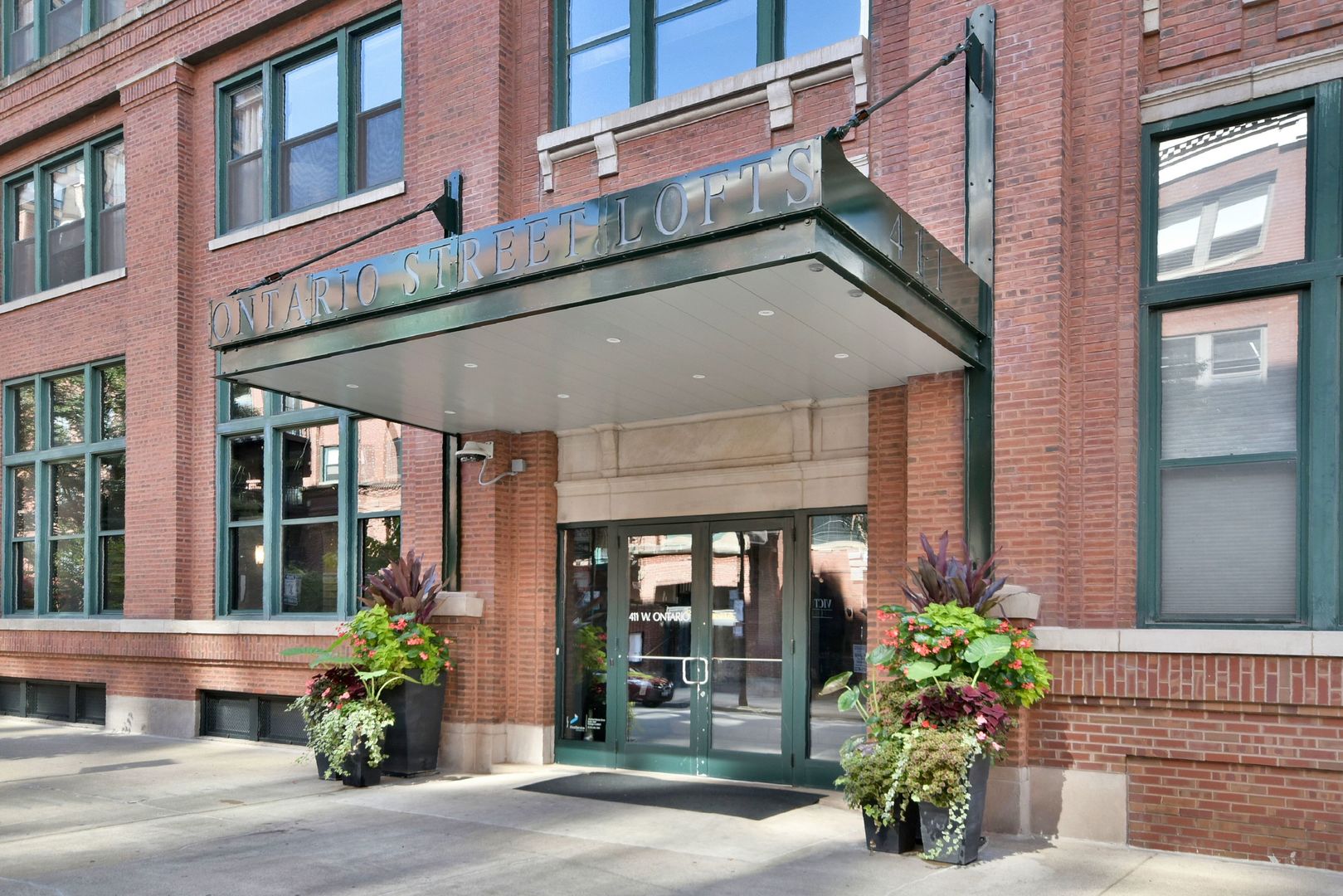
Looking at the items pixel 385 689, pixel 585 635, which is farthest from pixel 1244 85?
pixel 385 689

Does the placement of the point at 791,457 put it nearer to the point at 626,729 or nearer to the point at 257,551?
the point at 626,729

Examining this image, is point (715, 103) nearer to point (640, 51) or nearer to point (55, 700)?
point (640, 51)

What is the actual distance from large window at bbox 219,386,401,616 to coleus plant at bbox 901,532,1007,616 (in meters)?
6.88

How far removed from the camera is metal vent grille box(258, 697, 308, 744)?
45.5ft

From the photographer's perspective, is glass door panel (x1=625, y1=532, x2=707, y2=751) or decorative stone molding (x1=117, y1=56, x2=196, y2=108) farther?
decorative stone molding (x1=117, y1=56, x2=196, y2=108)

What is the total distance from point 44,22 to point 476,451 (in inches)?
475

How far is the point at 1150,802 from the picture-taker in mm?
8133

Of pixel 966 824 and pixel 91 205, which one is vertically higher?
pixel 91 205

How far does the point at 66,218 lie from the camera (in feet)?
57.4

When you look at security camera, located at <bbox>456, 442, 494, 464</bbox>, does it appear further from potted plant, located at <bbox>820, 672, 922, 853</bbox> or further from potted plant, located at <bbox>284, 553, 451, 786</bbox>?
potted plant, located at <bbox>820, 672, 922, 853</bbox>

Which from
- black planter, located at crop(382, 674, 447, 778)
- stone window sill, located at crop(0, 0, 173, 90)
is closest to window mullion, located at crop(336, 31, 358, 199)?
stone window sill, located at crop(0, 0, 173, 90)

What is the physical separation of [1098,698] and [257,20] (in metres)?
12.9

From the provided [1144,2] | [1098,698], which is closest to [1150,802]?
[1098,698]

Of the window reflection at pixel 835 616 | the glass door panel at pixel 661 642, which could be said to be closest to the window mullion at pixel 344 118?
the glass door panel at pixel 661 642
